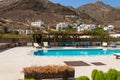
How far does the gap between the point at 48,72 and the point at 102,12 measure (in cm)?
14541

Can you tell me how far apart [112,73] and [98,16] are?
142 meters

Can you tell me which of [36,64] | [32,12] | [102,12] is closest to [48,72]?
[36,64]

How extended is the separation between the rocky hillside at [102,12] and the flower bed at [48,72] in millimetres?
114898

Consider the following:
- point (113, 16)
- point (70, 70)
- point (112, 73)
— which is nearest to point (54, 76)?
point (70, 70)

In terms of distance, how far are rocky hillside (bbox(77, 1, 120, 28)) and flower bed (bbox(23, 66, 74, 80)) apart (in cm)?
11490

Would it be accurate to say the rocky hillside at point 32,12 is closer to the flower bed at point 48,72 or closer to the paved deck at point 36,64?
the paved deck at point 36,64

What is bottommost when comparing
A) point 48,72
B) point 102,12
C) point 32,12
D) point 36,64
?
point 36,64

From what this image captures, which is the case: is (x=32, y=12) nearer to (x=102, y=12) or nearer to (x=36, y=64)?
(x=102, y=12)

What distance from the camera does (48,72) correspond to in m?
7.47

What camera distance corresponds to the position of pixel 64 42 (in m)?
26.5

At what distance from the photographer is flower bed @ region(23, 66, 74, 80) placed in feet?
24.1

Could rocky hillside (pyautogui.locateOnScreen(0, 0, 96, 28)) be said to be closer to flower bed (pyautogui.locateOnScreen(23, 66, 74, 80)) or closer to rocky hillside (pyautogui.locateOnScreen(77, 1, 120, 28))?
rocky hillside (pyautogui.locateOnScreen(77, 1, 120, 28))

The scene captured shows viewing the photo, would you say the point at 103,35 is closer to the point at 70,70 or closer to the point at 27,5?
the point at 70,70

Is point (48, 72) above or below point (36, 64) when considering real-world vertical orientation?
above
